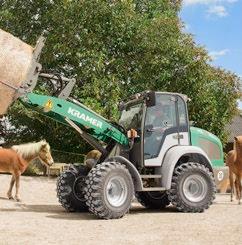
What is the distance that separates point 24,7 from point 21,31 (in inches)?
49.5

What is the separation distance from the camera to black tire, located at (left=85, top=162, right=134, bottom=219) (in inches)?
441

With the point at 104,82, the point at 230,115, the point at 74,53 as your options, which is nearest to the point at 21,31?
the point at 74,53

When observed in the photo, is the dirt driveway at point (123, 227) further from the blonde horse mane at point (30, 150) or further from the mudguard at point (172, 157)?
the blonde horse mane at point (30, 150)

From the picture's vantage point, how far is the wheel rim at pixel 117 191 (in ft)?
37.9

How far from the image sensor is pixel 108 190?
11.5 metres

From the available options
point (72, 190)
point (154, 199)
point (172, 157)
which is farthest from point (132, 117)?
point (154, 199)

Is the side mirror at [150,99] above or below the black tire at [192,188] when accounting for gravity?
above

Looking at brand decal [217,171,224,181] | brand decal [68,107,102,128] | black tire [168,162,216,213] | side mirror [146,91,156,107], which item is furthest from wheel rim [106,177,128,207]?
brand decal [217,171,224,181]

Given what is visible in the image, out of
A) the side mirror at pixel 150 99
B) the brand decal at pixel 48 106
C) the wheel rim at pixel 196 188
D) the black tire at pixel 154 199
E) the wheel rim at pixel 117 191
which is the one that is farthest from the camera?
the black tire at pixel 154 199

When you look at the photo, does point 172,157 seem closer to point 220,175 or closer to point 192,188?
point 192,188

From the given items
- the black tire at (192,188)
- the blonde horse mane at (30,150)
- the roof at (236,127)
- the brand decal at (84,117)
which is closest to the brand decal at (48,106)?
the brand decal at (84,117)

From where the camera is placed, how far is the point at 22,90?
939 centimetres

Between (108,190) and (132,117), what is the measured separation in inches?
90.3

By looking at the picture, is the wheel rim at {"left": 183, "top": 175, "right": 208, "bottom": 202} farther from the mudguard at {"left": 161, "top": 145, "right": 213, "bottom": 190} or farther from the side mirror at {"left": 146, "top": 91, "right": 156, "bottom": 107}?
the side mirror at {"left": 146, "top": 91, "right": 156, "bottom": 107}
